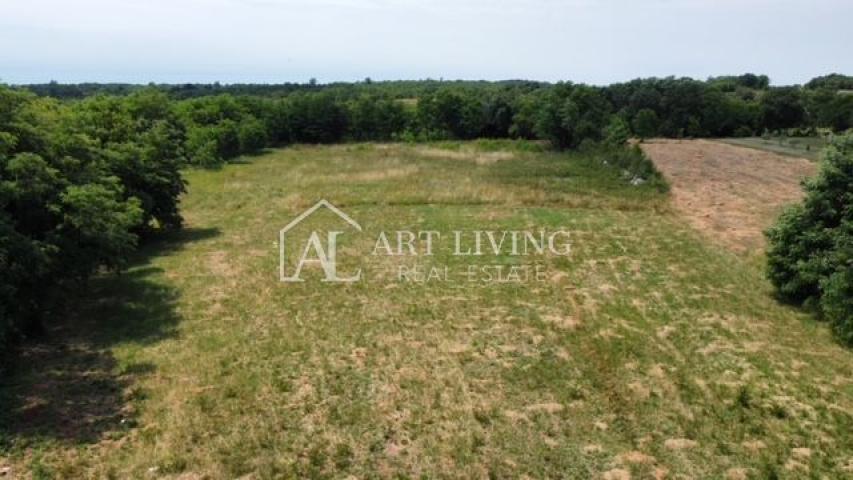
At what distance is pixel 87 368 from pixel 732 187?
3221 centimetres

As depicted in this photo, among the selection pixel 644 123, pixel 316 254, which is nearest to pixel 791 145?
pixel 644 123

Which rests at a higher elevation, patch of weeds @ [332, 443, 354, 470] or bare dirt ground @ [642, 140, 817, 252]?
bare dirt ground @ [642, 140, 817, 252]

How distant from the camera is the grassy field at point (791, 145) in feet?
160

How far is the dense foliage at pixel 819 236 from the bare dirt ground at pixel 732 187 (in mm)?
1971

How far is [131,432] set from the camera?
9.42 metres

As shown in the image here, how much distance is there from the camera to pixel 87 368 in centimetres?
1165

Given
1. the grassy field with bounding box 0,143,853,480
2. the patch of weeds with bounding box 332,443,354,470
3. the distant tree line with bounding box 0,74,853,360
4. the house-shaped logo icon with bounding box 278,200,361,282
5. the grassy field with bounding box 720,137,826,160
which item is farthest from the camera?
the grassy field with bounding box 720,137,826,160

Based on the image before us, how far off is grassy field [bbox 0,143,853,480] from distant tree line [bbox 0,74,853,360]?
201 cm

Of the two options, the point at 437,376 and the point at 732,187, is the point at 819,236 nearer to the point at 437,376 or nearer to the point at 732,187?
the point at 437,376

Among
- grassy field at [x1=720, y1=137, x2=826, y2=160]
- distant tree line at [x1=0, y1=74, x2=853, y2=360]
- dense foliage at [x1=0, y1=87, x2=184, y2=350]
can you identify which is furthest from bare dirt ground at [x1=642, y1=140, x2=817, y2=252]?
dense foliage at [x1=0, y1=87, x2=184, y2=350]

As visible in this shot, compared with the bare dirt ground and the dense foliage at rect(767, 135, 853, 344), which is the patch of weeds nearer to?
the dense foliage at rect(767, 135, 853, 344)

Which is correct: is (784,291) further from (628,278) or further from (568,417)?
(568,417)

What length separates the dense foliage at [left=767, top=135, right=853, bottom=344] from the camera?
1391cm

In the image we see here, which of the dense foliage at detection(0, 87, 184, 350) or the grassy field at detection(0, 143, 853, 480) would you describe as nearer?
the grassy field at detection(0, 143, 853, 480)
